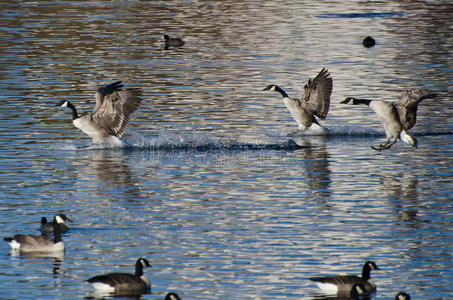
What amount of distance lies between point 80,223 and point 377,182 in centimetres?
730

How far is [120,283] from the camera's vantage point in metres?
14.6

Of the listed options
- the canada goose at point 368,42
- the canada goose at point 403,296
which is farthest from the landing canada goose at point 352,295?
the canada goose at point 368,42

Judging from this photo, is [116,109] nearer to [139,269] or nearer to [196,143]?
[196,143]

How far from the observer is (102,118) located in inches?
1070

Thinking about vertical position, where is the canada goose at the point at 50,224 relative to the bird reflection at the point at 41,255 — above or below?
above

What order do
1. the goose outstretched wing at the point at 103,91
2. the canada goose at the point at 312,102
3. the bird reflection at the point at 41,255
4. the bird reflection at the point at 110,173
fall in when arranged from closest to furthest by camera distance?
the bird reflection at the point at 41,255 < the bird reflection at the point at 110,173 < the goose outstretched wing at the point at 103,91 < the canada goose at the point at 312,102

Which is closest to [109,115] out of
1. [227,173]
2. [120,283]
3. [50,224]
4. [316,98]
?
[227,173]

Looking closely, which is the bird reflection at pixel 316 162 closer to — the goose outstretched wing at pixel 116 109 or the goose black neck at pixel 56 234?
A: the goose outstretched wing at pixel 116 109

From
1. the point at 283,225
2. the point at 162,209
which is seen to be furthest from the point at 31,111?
the point at 283,225

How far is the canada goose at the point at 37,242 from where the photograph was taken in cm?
1686

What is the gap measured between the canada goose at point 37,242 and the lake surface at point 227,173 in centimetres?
21

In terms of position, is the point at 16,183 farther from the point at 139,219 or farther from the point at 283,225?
the point at 283,225

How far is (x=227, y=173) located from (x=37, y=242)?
781 cm

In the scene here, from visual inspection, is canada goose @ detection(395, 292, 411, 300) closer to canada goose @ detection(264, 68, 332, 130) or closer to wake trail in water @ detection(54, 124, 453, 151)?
wake trail in water @ detection(54, 124, 453, 151)
